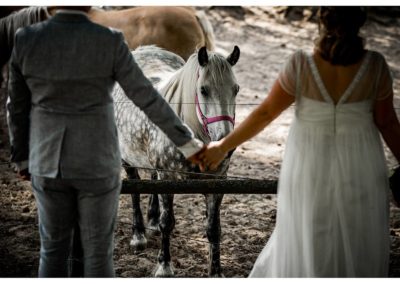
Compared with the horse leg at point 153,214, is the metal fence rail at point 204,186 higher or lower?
higher

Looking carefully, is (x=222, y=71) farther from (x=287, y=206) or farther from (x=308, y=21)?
(x=308, y=21)

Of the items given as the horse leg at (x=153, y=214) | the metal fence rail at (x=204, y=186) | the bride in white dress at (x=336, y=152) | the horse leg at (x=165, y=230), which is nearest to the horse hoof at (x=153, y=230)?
the horse leg at (x=153, y=214)

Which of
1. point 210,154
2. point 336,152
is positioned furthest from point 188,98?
point 336,152

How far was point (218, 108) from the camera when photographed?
3.26 m

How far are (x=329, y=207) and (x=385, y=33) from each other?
388 inches

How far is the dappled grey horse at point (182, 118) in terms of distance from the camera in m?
3.29

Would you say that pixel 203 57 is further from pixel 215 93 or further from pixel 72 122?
pixel 72 122

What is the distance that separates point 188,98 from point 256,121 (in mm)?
1166

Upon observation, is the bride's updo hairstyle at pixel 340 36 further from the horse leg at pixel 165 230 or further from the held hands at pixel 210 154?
A: the horse leg at pixel 165 230

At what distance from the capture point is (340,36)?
2.18m

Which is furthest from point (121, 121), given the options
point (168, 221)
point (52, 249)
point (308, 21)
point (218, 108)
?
point (308, 21)

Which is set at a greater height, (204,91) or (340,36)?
(340,36)

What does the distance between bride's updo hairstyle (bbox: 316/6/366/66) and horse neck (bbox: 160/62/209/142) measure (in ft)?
4.41
